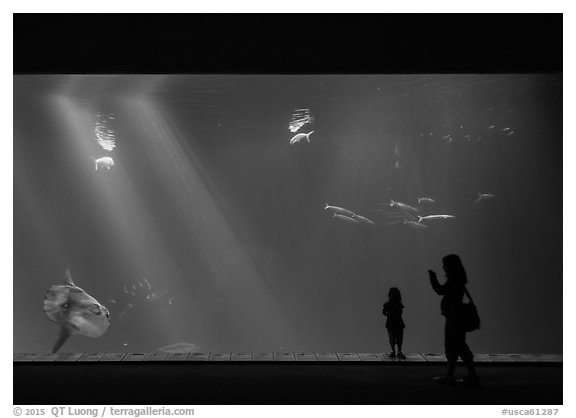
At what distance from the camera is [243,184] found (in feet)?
57.3

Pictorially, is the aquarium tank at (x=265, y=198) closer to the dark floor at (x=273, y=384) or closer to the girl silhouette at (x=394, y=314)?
the dark floor at (x=273, y=384)

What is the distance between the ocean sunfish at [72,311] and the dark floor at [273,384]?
5.38ft

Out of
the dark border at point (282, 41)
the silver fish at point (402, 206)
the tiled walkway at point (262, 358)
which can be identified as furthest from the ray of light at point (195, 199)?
the dark border at point (282, 41)

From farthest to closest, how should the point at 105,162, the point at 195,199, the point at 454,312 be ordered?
1. the point at 195,199
2. the point at 105,162
3. the point at 454,312

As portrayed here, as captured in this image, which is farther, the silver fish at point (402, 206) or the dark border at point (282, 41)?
the silver fish at point (402, 206)

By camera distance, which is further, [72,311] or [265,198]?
[265,198]

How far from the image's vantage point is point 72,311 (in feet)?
29.6

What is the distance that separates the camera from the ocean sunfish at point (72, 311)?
8859 mm

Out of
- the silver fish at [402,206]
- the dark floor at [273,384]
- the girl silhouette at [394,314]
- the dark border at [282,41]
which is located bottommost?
the dark floor at [273,384]

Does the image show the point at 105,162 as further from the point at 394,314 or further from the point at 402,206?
the point at 394,314

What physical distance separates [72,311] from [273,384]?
4797 mm

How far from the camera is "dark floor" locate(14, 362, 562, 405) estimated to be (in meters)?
5.16

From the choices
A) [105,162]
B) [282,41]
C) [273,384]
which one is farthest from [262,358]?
[105,162]

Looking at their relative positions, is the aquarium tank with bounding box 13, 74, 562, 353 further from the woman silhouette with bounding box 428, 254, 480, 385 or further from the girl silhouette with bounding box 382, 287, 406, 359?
the woman silhouette with bounding box 428, 254, 480, 385
